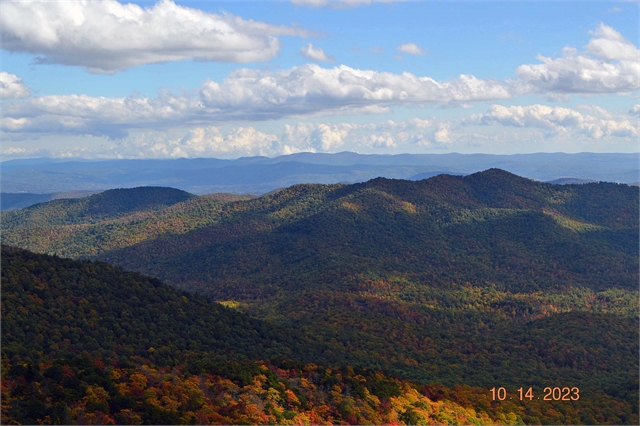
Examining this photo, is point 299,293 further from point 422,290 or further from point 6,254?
point 6,254
